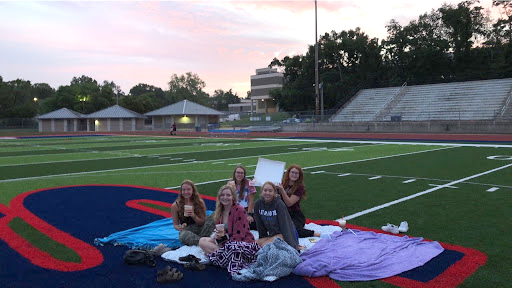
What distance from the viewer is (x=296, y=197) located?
6336mm

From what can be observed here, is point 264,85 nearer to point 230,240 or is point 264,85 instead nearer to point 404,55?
point 404,55

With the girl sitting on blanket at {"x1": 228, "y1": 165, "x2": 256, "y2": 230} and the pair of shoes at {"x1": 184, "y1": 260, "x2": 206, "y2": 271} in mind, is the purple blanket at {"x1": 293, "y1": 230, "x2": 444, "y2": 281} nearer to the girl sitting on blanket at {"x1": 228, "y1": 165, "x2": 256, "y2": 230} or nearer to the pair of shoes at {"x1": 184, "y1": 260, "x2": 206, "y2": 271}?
the pair of shoes at {"x1": 184, "y1": 260, "x2": 206, "y2": 271}

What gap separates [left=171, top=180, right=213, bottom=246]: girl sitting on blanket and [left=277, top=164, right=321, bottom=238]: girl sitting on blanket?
1.27 m

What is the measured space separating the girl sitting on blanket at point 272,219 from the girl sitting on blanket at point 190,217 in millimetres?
946

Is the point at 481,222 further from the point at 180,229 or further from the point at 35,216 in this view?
the point at 35,216

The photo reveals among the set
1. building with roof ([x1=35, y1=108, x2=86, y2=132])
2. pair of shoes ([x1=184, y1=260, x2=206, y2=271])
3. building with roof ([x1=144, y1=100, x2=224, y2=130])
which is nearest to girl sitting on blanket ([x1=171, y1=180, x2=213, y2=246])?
pair of shoes ([x1=184, y1=260, x2=206, y2=271])

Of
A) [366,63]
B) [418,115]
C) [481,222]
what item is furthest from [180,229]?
[366,63]

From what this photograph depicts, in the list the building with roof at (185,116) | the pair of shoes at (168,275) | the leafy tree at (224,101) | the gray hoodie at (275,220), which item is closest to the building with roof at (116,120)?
the building with roof at (185,116)

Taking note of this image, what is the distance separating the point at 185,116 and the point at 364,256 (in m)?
58.4

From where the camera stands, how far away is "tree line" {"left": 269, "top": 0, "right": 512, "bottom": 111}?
2124 inches

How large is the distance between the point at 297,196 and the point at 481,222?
3.25 metres

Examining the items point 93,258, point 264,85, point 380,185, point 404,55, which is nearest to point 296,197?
point 93,258

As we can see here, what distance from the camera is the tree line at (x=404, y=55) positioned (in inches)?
2124

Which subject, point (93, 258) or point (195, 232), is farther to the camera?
point (195, 232)
